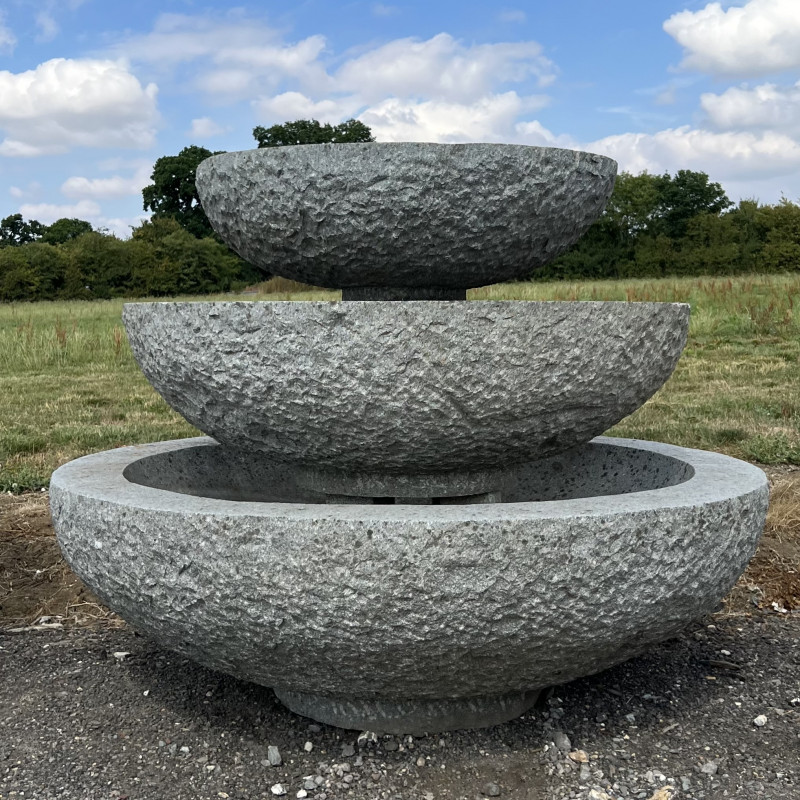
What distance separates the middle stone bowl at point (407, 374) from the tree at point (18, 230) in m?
53.0

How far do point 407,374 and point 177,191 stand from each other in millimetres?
49341

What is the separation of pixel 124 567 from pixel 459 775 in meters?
1.03

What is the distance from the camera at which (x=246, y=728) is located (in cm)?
252

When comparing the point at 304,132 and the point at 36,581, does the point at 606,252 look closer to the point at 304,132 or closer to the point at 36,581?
the point at 304,132

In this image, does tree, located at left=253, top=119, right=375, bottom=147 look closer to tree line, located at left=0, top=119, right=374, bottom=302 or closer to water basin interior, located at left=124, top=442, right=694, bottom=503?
tree line, located at left=0, top=119, right=374, bottom=302

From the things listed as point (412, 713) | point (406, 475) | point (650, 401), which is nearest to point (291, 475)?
point (406, 475)

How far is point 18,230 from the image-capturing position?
50.5m

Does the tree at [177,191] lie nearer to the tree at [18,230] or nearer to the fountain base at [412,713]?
the tree at [18,230]

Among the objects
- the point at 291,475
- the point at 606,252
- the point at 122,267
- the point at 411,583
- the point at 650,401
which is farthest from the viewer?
the point at 606,252

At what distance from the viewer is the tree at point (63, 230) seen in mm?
49281

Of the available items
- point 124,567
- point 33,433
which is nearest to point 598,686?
point 124,567

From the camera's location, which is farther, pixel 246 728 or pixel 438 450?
pixel 246 728

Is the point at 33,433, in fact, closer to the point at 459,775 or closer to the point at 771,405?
the point at 459,775

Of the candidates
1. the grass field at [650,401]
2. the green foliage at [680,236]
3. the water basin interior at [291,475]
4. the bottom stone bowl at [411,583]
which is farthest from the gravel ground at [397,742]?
the green foliage at [680,236]
